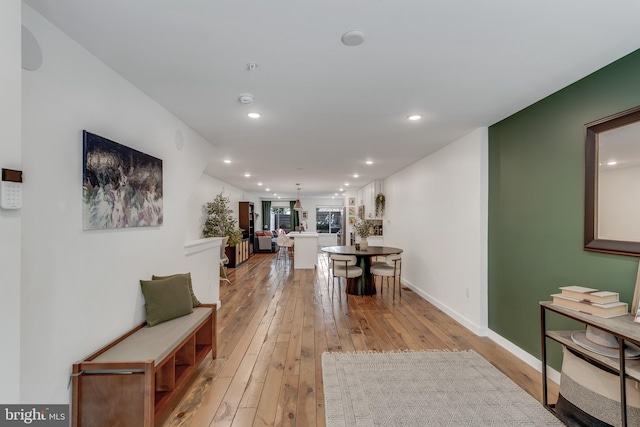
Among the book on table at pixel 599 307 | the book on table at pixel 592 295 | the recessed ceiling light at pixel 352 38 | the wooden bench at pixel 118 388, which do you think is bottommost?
the wooden bench at pixel 118 388

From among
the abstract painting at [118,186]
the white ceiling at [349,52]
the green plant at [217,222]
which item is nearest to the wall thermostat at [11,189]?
the abstract painting at [118,186]

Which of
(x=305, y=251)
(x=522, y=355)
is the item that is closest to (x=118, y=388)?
(x=522, y=355)

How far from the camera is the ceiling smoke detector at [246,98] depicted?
245 cm

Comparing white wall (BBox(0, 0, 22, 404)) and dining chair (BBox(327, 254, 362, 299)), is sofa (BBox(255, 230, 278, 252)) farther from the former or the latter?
white wall (BBox(0, 0, 22, 404))

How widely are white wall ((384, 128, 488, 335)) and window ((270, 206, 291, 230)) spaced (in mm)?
8977

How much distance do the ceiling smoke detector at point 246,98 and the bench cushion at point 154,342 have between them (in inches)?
76.6

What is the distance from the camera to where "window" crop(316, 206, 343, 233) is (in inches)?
563

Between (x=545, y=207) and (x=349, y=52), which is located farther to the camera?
(x=545, y=207)

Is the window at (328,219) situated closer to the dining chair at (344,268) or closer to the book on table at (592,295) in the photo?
the dining chair at (344,268)

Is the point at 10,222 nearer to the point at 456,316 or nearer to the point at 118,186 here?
the point at 118,186

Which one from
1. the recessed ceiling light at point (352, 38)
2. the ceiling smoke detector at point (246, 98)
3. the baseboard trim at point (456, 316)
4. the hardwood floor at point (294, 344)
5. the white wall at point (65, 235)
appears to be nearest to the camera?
the white wall at point (65, 235)

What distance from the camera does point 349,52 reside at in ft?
5.98

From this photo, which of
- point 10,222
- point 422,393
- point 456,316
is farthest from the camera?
point 456,316

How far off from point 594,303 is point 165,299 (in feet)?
10.2
